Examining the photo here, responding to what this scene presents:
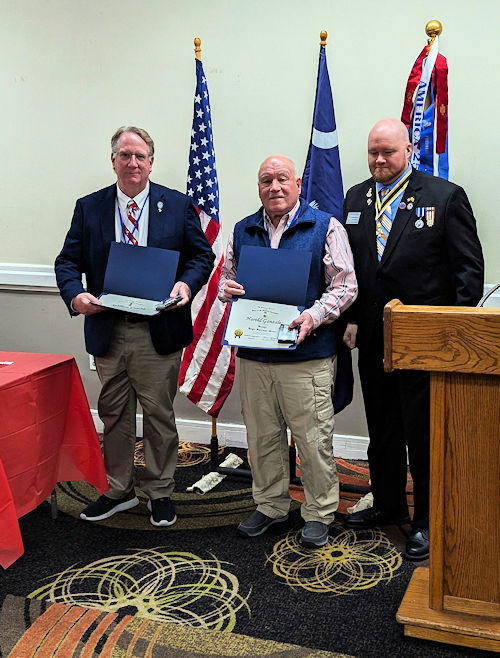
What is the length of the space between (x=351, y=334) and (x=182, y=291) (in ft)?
2.26

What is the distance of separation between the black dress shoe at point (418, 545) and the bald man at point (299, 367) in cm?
32

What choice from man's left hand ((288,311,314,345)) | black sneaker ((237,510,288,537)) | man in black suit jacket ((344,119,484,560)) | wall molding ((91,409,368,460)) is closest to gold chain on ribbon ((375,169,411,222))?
man in black suit jacket ((344,119,484,560))

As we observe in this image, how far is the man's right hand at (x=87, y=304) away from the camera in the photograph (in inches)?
108

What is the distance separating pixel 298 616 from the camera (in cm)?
220

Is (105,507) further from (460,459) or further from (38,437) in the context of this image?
(460,459)

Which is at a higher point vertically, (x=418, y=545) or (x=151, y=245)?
(x=151, y=245)

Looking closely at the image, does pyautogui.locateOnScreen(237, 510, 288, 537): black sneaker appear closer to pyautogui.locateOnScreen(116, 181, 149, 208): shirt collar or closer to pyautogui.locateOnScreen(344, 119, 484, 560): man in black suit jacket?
pyautogui.locateOnScreen(344, 119, 484, 560): man in black suit jacket

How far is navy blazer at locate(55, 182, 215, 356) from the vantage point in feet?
9.35

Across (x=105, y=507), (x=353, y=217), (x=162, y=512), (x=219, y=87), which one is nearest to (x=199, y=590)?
(x=162, y=512)

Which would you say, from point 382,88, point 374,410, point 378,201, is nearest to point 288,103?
point 382,88

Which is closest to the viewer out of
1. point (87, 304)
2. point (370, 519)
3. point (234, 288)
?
point (234, 288)

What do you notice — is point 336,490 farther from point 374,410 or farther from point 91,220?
point 91,220

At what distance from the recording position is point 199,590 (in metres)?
2.38

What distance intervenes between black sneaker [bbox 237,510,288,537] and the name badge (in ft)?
4.00
